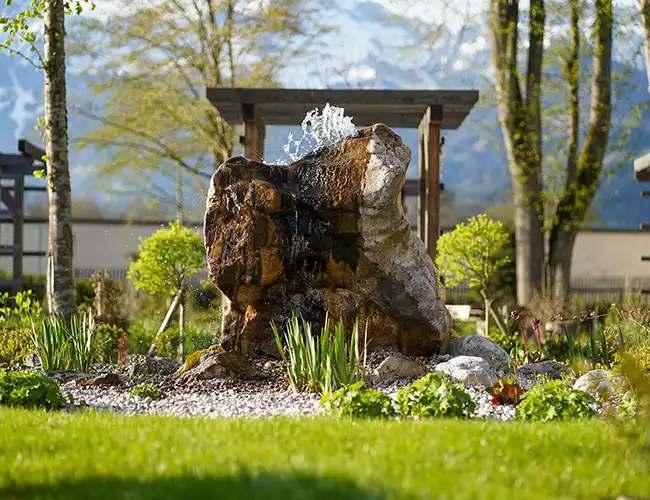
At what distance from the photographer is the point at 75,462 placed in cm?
369

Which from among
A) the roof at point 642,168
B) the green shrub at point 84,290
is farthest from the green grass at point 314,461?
the green shrub at point 84,290

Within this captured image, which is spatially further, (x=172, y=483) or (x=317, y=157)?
(x=317, y=157)

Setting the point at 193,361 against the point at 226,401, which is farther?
the point at 193,361

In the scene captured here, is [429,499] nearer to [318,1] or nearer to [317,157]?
[317,157]

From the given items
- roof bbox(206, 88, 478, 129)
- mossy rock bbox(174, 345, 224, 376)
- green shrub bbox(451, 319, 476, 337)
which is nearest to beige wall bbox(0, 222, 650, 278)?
green shrub bbox(451, 319, 476, 337)

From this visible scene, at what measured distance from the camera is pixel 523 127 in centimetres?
1435

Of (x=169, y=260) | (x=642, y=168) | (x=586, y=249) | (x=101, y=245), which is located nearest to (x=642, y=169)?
(x=642, y=168)

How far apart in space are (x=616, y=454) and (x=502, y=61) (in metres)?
11.3

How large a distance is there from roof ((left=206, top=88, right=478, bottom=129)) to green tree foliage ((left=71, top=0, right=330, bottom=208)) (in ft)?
24.7

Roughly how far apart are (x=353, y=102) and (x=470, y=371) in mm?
5970

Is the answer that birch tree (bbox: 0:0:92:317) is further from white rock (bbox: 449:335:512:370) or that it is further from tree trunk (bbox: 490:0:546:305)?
tree trunk (bbox: 490:0:546:305)

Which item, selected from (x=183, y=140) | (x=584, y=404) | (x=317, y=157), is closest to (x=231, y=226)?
(x=317, y=157)

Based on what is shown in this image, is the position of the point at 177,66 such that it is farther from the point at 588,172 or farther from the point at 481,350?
the point at 481,350

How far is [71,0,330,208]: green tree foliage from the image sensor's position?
19.9 m
